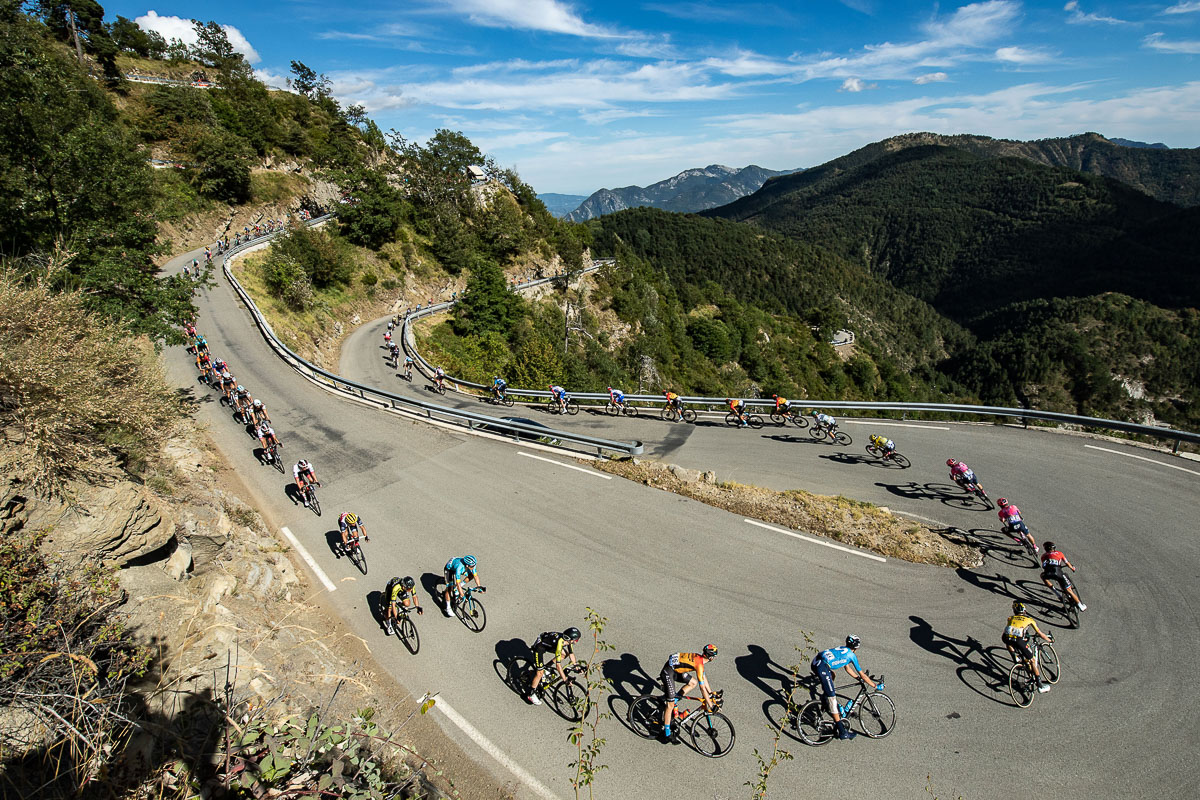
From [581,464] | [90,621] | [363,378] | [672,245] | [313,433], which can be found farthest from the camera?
[672,245]

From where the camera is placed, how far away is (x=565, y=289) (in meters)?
61.0

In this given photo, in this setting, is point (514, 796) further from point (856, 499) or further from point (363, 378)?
point (363, 378)

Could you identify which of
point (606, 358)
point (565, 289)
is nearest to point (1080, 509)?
point (606, 358)

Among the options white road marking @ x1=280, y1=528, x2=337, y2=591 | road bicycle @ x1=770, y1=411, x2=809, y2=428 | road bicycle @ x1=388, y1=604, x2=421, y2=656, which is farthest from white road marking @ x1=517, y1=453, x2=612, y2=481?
road bicycle @ x1=770, y1=411, x2=809, y2=428

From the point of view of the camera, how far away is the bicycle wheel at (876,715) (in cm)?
718

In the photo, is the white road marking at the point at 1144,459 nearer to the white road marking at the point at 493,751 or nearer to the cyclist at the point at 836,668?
the cyclist at the point at 836,668

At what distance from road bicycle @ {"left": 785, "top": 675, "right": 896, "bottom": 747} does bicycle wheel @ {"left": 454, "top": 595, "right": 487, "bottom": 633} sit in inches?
216

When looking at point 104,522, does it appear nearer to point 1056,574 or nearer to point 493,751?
point 493,751

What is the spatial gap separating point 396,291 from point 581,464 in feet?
124

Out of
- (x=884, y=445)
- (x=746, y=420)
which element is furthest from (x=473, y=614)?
(x=746, y=420)

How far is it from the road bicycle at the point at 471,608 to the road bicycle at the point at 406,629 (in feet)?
2.73

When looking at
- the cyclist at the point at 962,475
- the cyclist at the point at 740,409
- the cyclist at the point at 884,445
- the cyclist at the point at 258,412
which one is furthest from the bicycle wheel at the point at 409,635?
the cyclist at the point at 740,409

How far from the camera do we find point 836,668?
7.11 m

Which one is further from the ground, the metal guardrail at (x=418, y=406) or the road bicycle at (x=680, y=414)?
the metal guardrail at (x=418, y=406)
